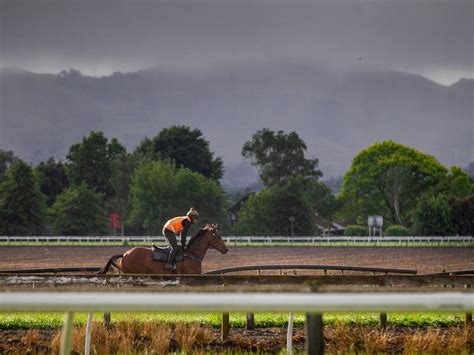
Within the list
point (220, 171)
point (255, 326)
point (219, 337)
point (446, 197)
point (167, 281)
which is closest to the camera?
point (167, 281)

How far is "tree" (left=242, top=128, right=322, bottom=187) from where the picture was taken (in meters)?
135

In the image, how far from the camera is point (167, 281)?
12.1m

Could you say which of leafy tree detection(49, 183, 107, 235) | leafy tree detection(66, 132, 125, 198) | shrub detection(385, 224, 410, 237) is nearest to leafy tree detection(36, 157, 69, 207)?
leafy tree detection(66, 132, 125, 198)

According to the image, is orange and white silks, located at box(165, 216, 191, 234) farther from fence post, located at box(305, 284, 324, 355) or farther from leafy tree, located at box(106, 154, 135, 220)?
leafy tree, located at box(106, 154, 135, 220)

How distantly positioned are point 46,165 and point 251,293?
110770mm

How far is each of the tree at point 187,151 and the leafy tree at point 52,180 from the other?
1253 centimetres

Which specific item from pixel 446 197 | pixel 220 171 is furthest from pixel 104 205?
pixel 446 197

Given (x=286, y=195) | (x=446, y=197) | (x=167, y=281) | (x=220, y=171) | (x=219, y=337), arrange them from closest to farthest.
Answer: (x=167, y=281) < (x=219, y=337) < (x=446, y=197) < (x=286, y=195) < (x=220, y=171)

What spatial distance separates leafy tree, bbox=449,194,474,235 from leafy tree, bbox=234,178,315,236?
14169 mm

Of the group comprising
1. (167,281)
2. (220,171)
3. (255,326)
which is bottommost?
(255,326)

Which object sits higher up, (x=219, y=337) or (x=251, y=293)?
(x=251, y=293)

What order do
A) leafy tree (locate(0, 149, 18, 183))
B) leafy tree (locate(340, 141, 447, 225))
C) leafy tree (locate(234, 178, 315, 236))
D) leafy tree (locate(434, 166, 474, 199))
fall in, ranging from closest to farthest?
leafy tree (locate(234, 178, 315, 236))
leafy tree (locate(340, 141, 447, 225))
leafy tree (locate(434, 166, 474, 199))
leafy tree (locate(0, 149, 18, 183))

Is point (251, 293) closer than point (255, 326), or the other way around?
point (251, 293)

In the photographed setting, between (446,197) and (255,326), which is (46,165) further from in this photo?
(255,326)
